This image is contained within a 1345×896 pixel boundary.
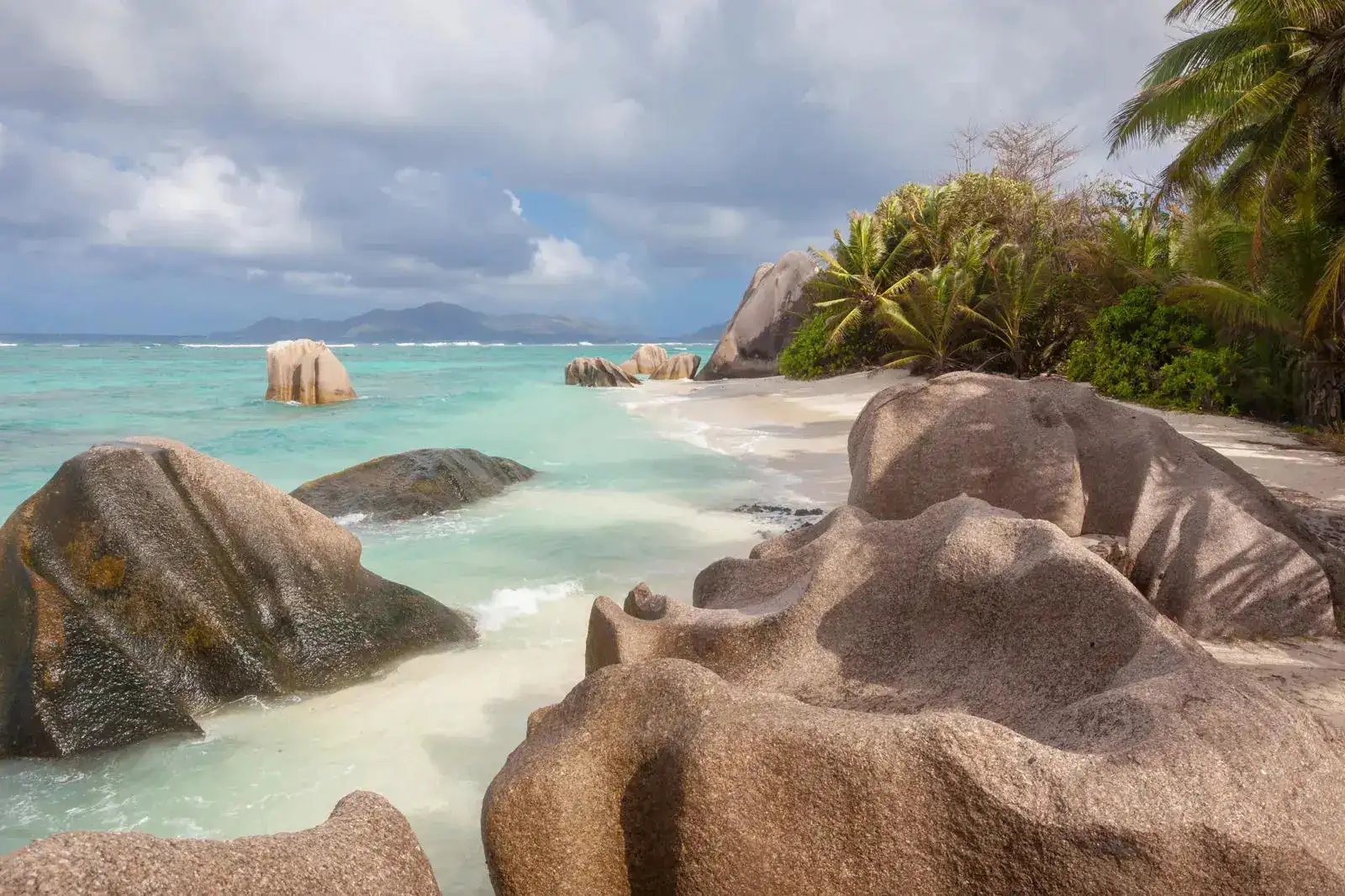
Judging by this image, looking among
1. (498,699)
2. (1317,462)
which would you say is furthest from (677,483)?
(1317,462)

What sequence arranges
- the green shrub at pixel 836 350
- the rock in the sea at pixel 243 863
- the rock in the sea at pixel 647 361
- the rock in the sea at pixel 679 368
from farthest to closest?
the rock in the sea at pixel 647 361 → the rock in the sea at pixel 679 368 → the green shrub at pixel 836 350 → the rock in the sea at pixel 243 863

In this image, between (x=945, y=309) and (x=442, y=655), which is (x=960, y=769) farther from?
(x=945, y=309)

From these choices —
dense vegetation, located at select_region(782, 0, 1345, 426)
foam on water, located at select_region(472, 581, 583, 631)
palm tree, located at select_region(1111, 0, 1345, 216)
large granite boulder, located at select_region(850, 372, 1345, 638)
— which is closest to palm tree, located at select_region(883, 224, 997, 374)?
dense vegetation, located at select_region(782, 0, 1345, 426)

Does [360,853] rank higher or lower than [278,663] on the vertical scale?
higher

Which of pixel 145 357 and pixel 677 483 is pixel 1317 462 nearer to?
pixel 677 483

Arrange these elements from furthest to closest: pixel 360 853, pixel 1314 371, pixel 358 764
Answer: pixel 1314 371 < pixel 358 764 < pixel 360 853

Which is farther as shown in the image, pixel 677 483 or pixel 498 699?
pixel 677 483

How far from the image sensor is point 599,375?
110ft

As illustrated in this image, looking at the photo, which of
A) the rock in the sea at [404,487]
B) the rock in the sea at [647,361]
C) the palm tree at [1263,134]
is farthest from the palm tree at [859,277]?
the rock in the sea at [404,487]

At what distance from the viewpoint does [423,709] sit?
4625mm

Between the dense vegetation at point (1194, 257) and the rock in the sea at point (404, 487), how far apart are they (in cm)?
1058

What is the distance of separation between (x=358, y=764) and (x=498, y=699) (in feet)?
2.90

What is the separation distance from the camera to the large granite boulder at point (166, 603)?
4121 mm

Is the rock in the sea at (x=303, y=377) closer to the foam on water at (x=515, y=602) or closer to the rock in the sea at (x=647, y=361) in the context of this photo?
the rock in the sea at (x=647, y=361)
